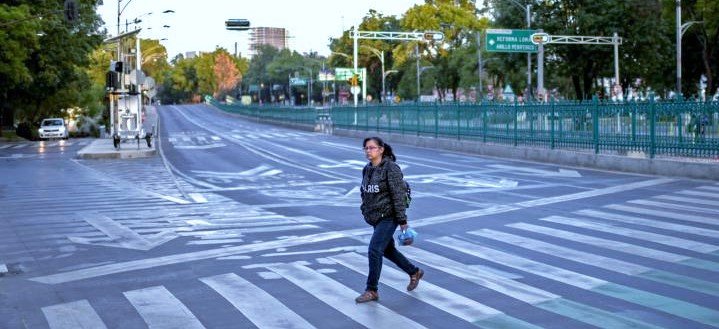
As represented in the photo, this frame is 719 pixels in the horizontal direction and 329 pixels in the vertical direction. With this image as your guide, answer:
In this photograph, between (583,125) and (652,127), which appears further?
(583,125)

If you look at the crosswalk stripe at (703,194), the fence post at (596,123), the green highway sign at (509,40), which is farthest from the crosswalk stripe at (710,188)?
the green highway sign at (509,40)

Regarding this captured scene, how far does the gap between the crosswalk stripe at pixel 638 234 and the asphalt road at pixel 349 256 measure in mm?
42

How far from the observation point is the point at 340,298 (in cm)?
870

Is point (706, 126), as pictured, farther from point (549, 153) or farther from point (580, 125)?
point (549, 153)

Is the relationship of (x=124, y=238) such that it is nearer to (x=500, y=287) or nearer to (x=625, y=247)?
(x=500, y=287)

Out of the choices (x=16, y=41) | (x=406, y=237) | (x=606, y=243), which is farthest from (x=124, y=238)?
(x=16, y=41)

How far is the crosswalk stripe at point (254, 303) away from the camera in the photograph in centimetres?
771

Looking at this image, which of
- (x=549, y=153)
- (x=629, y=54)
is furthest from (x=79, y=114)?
(x=549, y=153)

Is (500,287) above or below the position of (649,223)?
below

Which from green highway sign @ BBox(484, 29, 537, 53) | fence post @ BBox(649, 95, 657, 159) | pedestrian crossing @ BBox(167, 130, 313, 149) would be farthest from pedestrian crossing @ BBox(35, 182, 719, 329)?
green highway sign @ BBox(484, 29, 537, 53)

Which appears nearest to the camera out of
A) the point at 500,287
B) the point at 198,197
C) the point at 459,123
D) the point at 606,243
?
the point at 500,287

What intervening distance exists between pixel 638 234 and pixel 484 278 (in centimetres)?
375

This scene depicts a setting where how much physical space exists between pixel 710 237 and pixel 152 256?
24.3 ft

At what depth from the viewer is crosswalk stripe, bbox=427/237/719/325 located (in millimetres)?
7766
